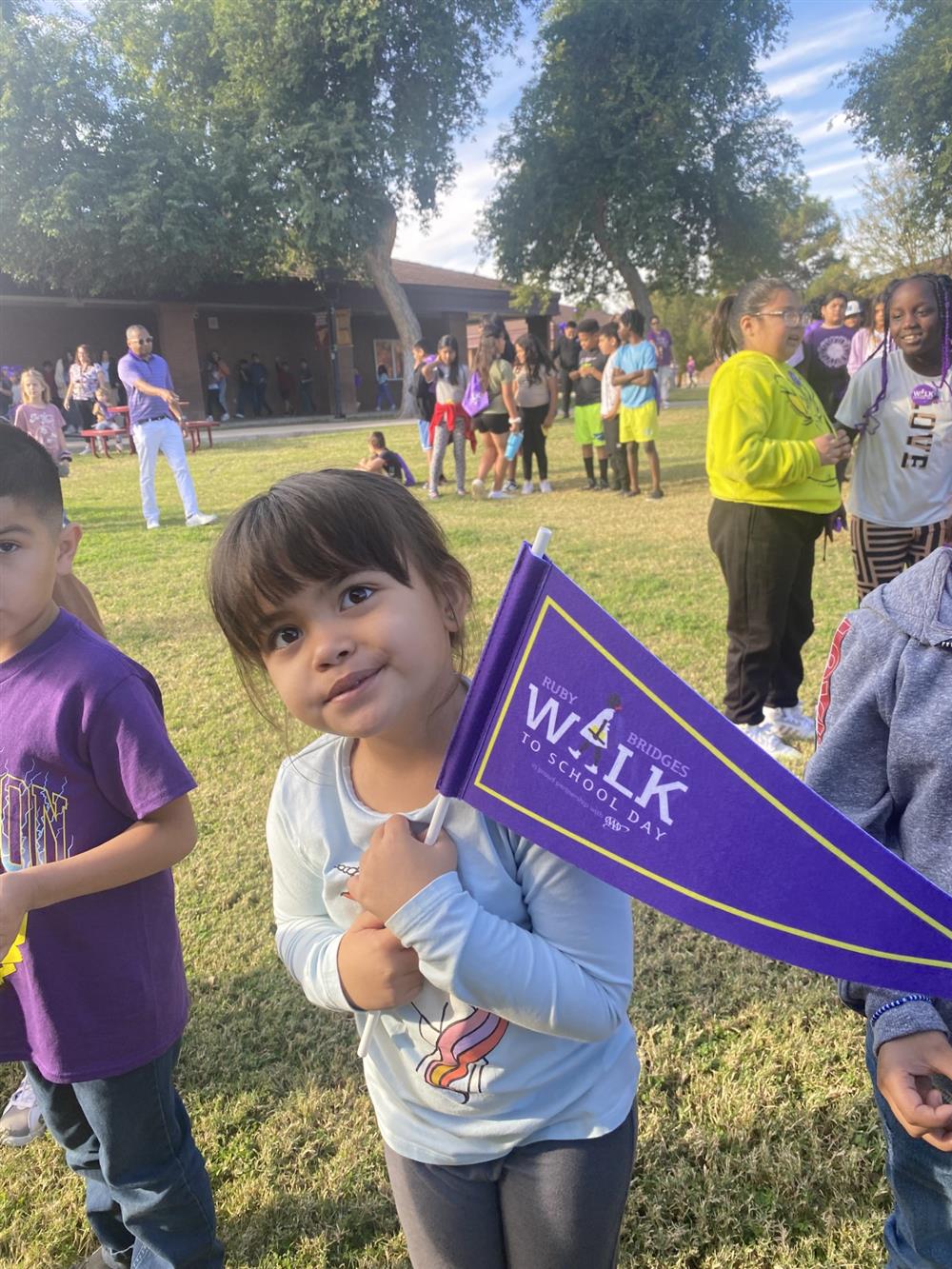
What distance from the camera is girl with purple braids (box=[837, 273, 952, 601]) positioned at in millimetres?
3533

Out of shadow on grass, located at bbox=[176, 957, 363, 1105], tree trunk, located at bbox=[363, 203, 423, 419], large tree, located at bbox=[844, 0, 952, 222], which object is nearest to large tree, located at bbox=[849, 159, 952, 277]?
large tree, located at bbox=[844, 0, 952, 222]

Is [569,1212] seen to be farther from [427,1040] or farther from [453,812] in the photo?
[453,812]

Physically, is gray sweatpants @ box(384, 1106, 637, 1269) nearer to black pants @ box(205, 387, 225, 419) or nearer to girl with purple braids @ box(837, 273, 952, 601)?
girl with purple braids @ box(837, 273, 952, 601)

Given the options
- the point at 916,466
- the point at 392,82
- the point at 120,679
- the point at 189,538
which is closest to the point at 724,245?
the point at 392,82

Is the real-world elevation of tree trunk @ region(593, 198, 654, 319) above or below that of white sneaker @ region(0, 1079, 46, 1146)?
above

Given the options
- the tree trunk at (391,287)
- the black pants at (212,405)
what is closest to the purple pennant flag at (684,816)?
the tree trunk at (391,287)

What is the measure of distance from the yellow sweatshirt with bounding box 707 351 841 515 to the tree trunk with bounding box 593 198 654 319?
2486cm

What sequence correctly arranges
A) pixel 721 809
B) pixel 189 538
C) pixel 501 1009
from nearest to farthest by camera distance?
pixel 721 809, pixel 501 1009, pixel 189 538

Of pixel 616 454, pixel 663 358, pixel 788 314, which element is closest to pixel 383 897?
pixel 788 314

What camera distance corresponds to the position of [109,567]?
7688 millimetres

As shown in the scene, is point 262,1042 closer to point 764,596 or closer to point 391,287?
point 764,596

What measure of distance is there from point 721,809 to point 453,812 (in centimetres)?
37

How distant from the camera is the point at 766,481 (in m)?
3.34

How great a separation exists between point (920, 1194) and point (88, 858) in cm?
134
